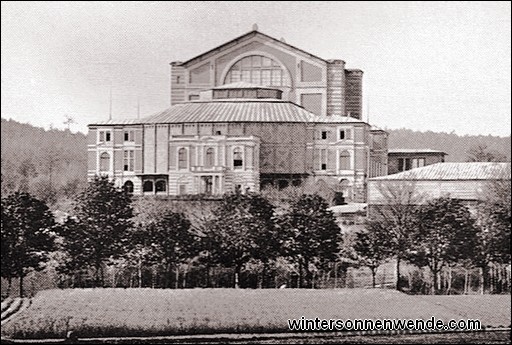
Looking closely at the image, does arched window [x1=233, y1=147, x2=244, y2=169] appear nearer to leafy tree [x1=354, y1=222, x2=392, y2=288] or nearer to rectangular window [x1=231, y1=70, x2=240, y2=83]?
rectangular window [x1=231, y1=70, x2=240, y2=83]

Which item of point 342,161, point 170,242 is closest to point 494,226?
point 342,161

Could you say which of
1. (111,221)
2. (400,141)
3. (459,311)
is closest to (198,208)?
(111,221)

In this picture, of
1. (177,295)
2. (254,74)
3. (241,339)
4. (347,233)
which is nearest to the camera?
(241,339)

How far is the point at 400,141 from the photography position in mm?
13297

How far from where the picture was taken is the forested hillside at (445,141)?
1315 centimetres

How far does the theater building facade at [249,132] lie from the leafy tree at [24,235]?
1.13 metres

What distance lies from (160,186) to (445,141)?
3510 millimetres

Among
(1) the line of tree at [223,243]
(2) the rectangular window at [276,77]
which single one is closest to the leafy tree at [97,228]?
(1) the line of tree at [223,243]

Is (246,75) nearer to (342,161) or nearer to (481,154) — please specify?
(342,161)

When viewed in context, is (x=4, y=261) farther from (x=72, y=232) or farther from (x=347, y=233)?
(x=347, y=233)

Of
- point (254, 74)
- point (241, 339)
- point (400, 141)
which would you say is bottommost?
point (241, 339)

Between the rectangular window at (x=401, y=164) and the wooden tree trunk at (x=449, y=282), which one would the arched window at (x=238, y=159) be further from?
the wooden tree trunk at (x=449, y=282)

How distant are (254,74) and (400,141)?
2843 millimetres

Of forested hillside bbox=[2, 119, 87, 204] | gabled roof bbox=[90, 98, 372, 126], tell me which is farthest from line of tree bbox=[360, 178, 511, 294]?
forested hillside bbox=[2, 119, 87, 204]
